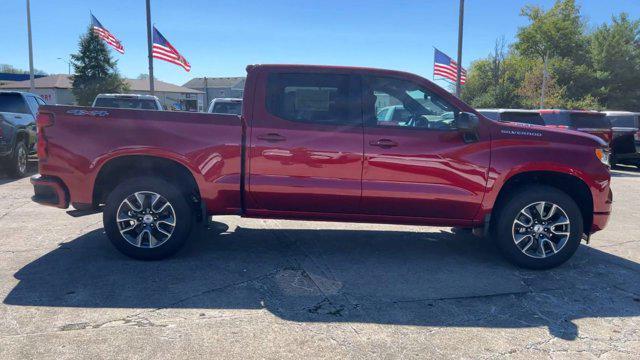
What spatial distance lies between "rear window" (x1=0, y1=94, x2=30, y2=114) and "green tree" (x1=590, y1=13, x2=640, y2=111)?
39722mm

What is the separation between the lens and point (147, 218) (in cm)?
477

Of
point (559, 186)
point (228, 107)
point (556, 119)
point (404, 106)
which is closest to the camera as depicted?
point (404, 106)

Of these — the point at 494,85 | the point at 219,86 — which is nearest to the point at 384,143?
the point at 494,85

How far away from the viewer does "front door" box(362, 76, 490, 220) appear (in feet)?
15.3

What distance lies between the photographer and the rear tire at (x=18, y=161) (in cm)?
1022

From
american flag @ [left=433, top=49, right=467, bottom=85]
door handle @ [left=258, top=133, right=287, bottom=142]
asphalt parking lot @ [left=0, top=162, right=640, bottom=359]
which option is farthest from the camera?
american flag @ [left=433, top=49, right=467, bottom=85]

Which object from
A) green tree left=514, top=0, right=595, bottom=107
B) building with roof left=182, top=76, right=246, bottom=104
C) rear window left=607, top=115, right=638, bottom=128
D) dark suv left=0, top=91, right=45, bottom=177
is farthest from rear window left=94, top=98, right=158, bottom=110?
building with roof left=182, top=76, right=246, bottom=104

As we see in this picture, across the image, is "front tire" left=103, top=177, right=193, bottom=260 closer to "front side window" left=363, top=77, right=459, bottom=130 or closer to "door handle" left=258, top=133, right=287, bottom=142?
"door handle" left=258, top=133, right=287, bottom=142

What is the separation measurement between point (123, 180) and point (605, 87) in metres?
42.3

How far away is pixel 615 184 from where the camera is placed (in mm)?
11523

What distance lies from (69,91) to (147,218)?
57503 mm

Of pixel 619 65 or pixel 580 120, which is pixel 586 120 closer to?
pixel 580 120

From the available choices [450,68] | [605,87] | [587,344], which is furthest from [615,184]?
[605,87]

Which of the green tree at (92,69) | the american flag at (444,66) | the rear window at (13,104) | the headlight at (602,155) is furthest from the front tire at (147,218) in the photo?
the green tree at (92,69)
